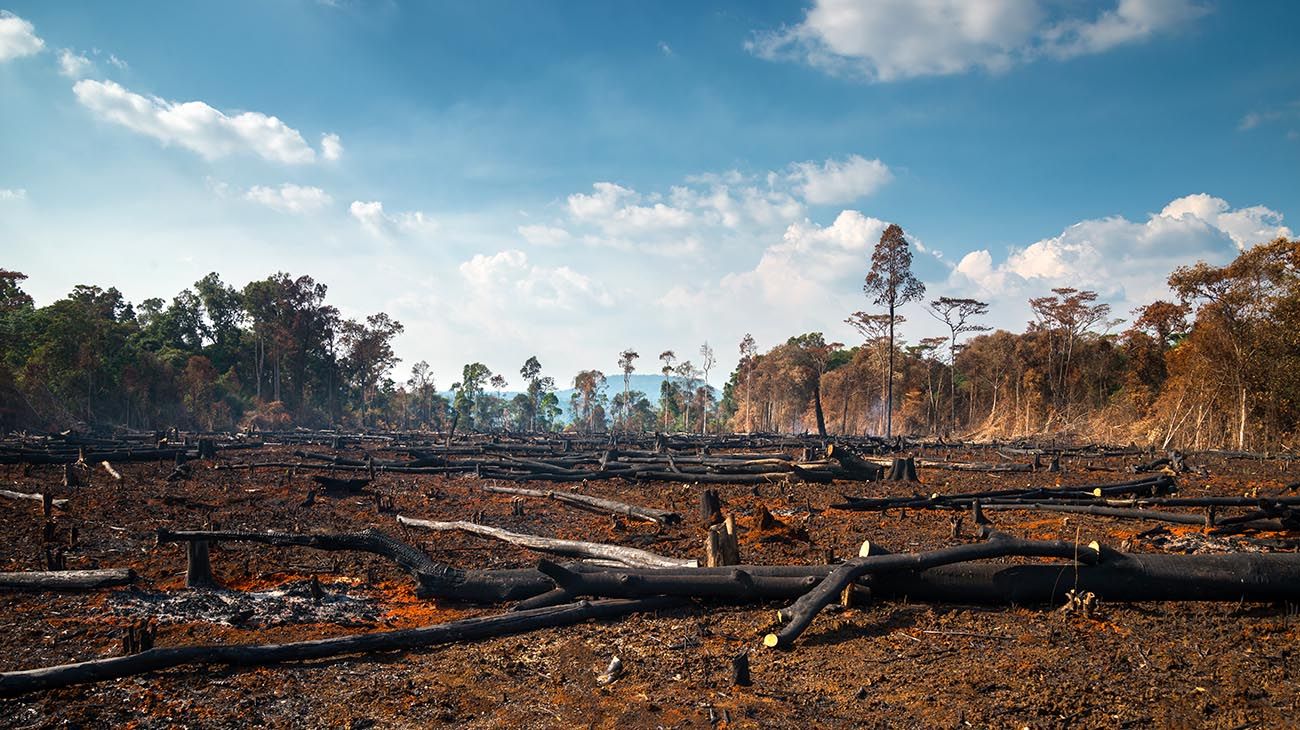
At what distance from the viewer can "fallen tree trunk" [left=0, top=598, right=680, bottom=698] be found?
16.5ft

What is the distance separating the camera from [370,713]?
4.96m

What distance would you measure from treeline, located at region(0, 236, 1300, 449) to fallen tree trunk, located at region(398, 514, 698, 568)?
17.9 meters

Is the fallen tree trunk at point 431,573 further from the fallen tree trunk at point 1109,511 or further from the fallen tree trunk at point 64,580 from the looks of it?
the fallen tree trunk at point 1109,511

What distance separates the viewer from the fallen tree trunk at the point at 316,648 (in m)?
5.03

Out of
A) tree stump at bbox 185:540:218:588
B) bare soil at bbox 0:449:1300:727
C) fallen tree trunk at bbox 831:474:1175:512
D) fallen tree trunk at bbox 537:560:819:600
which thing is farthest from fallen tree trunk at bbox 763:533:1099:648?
tree stump at bbox 185:540:218:588

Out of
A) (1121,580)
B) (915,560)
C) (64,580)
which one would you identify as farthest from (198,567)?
(1121,580)

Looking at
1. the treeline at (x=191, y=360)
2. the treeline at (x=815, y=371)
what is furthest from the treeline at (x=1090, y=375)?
the treeline at (x=191, y=360)

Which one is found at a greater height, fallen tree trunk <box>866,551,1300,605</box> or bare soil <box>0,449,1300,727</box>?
fallen tree trunk <box>866,551,1300,605</box>

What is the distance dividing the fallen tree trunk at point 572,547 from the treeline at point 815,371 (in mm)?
17889

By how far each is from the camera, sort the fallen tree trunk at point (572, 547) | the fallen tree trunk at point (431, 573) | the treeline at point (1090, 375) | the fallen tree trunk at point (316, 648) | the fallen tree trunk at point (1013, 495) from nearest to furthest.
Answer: the fallen tree trunk at point (316, 648) → the fallen tree trunk at point (431, 573) → the fallen tree trunk at point (572, 547) → the fallen tree trunk at point (1013, 495) → the treeline at point (1090, 375)

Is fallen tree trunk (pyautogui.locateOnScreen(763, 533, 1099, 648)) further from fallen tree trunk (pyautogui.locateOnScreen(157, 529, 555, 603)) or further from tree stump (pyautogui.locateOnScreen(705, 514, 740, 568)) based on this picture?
fallen tree trunk (pyautogui.locateOnScreen(157, 529, 555, 603))

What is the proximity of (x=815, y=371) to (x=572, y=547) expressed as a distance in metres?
63.8

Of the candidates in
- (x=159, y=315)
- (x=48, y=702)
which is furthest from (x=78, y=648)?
(x=159, y=315)

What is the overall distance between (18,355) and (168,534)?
47977 millimetres
